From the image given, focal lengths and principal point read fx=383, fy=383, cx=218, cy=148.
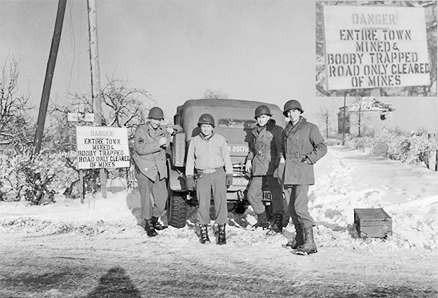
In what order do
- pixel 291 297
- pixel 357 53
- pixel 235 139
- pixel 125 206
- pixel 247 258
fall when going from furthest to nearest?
1. pixel 357 53
2. pixel 125 206
3. pixel 235 139
4. pixel 247 258
5. pixel 291 297

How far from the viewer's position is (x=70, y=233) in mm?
6156

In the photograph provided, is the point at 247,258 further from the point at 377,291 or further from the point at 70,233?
the point at 70,233

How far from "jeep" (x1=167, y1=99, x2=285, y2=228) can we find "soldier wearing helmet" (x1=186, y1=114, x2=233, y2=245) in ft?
2.10

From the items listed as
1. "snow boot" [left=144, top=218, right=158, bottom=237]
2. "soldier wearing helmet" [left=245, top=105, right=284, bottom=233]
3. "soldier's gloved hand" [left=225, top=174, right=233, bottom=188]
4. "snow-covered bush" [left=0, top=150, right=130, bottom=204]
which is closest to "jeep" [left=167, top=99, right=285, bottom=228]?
"soldier wearing helmet" [left=245, top=105, right=284, bottom=233]

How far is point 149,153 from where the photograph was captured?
6.19 meters

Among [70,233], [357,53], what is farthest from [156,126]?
[357,53]

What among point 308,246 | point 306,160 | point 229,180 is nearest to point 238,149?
point 229,180

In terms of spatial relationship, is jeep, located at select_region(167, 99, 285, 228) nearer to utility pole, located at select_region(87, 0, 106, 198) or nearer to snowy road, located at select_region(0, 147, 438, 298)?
snowy road, located at select_region(0, 147, 438, 298)

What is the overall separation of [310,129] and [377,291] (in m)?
2.23

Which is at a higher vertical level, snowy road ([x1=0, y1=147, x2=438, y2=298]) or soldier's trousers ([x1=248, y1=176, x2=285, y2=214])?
soldier's trousers ([x1=248, y1=176, x2=285, y2=214])

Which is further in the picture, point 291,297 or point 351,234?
point 351,234

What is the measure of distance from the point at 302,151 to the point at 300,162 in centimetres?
15

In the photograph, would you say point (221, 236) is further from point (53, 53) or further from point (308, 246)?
point (53, 53)

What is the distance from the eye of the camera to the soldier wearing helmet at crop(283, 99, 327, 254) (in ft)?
16.1
